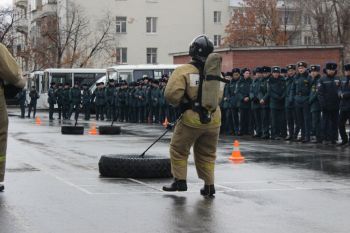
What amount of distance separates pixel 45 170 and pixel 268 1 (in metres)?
58.8

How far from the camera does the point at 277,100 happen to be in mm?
21703

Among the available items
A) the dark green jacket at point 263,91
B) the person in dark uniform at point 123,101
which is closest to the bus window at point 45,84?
the person in dark uniform at point 123,101

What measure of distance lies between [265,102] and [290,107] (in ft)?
3.64

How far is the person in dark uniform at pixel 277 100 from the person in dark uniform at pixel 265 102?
8.2 inches

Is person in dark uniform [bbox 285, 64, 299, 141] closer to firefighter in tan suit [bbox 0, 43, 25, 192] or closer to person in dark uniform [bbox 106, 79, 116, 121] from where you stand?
firefighter in tan suit [bbox 0, 43, 25, 192]

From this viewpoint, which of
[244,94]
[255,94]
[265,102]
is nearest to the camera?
[265,102]

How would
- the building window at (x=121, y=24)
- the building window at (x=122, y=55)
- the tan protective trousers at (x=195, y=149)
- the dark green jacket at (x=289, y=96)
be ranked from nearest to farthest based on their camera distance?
the tan protective trousers at (x=195, y=149), the dark green jacket at (x=289, y=96), the building window at (x=122, y=55), the building window at (x=121, y=24)

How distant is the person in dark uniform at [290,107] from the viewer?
2106 cm

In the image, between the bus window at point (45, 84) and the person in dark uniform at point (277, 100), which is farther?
the bus window at point (45, 84)

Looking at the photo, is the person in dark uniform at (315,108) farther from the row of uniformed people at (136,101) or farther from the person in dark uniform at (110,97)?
the person in dark uniform at (110,97)

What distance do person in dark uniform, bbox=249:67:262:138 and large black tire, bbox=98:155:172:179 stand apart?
36.7ft

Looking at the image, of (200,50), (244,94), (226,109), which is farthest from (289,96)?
(200,50)

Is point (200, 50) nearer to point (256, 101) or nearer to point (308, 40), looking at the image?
point (256, 101)

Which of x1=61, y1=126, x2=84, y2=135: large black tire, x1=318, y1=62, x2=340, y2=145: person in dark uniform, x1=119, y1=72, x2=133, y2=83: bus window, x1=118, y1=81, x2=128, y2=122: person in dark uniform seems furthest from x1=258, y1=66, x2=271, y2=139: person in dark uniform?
x1=119, y1=72, x2=133, y2=83: bus window
